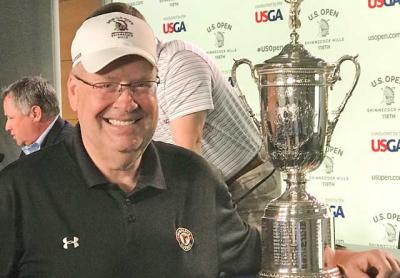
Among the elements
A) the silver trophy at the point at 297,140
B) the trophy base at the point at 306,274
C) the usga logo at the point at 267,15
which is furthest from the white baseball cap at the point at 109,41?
the usga logo at the point at 267,15

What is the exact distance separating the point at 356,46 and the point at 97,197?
263 cm

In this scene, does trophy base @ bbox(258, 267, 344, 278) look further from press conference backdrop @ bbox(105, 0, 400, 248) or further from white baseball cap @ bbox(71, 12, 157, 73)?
press conference backdrop @ bbox(105, 0, 400, 248)

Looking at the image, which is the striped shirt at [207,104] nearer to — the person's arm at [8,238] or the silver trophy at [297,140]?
the silver trophy at [297,140]

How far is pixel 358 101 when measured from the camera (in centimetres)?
366

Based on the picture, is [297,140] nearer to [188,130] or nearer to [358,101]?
[188,130]

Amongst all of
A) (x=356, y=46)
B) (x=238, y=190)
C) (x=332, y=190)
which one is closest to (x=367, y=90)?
(x=356, y=46)

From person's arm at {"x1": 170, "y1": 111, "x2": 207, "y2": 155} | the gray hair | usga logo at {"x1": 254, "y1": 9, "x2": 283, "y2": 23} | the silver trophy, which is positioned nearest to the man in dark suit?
the gray hair

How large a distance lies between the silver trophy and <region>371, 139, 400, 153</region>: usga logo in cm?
236

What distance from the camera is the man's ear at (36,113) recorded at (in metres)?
3.33

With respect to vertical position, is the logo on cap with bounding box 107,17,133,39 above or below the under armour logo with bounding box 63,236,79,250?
Answer: above

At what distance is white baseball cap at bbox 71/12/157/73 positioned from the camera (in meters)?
1.23

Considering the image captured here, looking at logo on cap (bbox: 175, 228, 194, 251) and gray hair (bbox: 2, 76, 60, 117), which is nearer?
logo on cap (bbox: 175, 228, 194, 251)

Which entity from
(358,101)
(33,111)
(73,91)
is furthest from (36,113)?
(73,91)

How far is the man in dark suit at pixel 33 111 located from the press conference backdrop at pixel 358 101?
3.77 feet
